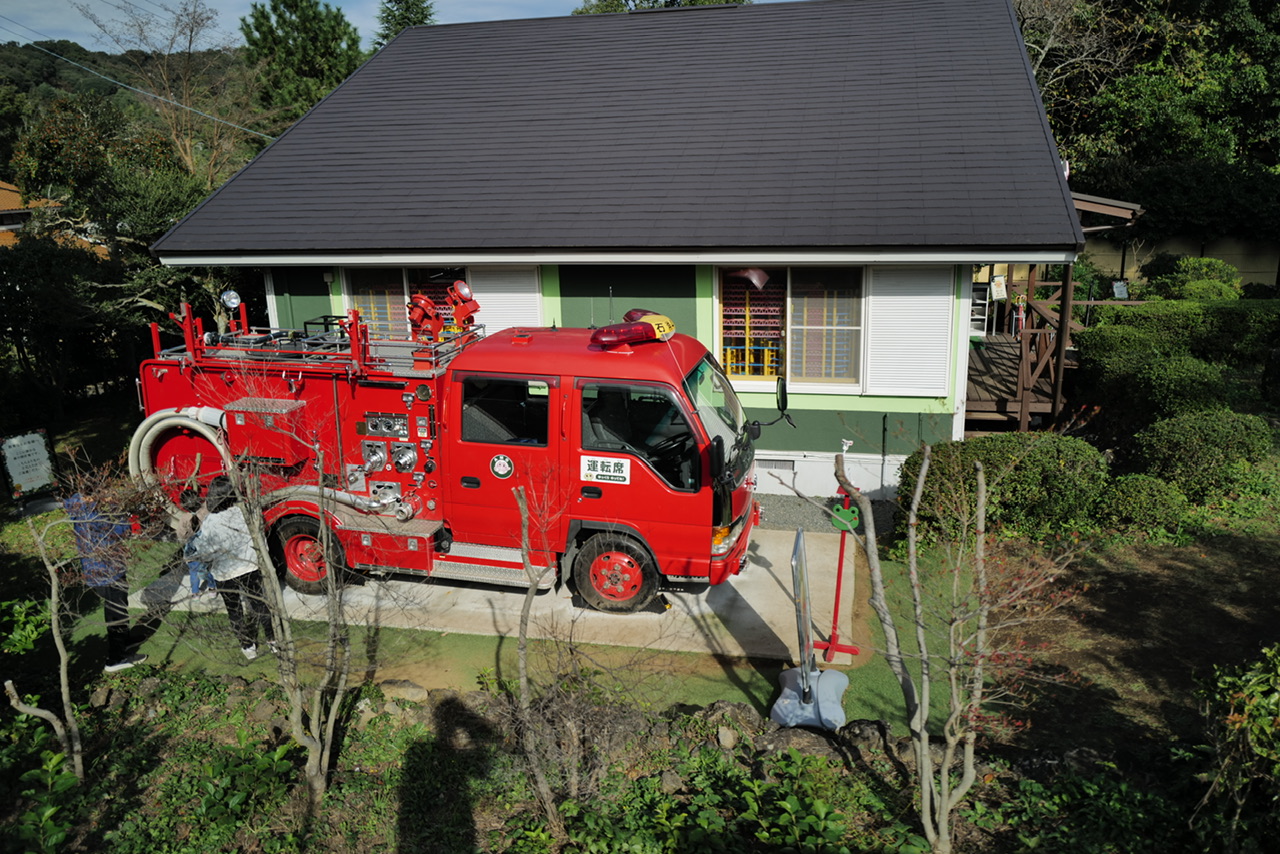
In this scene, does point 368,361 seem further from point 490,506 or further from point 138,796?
point 138,796

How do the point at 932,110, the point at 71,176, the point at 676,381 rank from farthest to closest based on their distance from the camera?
the point at 71,176 < the point at 932,110 < the point at 676,381

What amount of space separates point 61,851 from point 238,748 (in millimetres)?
1280

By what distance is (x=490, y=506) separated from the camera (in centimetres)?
870

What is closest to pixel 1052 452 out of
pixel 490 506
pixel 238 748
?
pixel 490 506

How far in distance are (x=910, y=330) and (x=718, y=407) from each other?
4.31 meters

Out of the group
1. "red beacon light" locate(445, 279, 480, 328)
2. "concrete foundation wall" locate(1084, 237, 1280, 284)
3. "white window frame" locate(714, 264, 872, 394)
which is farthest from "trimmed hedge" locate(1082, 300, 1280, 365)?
"red beacon light" locate(445, 279, 480, 328)

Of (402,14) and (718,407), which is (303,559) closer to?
(718,407)

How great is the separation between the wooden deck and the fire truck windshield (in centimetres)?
556

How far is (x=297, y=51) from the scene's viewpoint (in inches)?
1096

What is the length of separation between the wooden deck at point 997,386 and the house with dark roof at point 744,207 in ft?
4.73

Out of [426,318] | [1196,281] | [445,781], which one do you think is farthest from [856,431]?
[1196,281]

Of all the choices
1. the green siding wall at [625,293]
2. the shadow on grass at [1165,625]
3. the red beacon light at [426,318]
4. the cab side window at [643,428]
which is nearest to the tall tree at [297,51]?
the green siding wall at [625,293]

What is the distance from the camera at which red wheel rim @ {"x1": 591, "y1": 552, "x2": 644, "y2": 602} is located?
8.56m

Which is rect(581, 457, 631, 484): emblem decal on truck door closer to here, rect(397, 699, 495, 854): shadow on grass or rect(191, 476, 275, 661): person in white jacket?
rect(397, 699, 495, 854): shadow on grass
